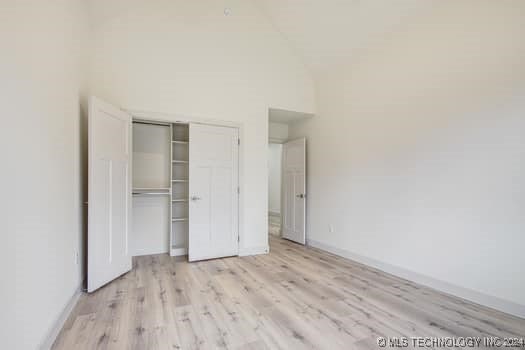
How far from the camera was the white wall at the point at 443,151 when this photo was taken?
7.47 ft

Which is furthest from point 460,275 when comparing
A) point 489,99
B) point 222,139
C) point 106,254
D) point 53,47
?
point 53,47

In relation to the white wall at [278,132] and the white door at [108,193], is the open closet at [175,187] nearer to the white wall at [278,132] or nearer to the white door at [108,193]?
the white door at [108,193]

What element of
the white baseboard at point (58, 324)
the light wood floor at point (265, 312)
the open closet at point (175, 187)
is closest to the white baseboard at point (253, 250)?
the open closet at point (175, 187)

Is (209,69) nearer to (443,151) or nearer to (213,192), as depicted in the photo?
(213,192)

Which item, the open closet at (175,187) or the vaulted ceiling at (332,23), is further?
the open closet at (175,187)

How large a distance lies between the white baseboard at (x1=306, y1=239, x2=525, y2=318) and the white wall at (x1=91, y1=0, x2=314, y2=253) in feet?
5.37

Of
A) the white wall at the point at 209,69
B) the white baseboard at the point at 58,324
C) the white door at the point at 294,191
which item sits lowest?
the white baseboard at the point at 58,324

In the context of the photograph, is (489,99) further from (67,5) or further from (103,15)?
(103,15)

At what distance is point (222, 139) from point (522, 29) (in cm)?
351

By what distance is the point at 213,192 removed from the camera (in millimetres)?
3910

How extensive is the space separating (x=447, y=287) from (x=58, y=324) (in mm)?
3734

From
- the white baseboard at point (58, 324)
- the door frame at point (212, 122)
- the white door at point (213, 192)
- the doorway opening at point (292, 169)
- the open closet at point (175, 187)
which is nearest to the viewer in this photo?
the white baseboard at point (58, 324)

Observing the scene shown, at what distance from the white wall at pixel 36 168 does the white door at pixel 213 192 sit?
60.1 inches

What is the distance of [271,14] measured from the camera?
4.19 meters
